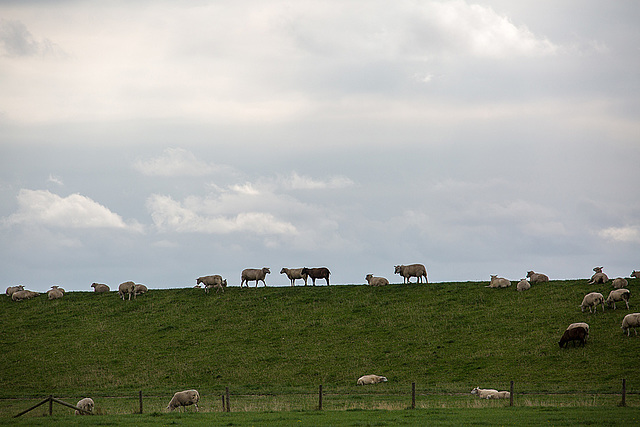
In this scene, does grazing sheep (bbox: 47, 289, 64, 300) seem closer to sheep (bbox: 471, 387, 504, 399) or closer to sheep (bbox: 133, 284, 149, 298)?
sheep (bbox: 133, 284, 149, 298)

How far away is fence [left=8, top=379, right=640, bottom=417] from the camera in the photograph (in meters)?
31.0

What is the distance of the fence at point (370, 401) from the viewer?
30953 mm

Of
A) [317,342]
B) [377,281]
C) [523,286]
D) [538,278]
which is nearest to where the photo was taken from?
[317,342]

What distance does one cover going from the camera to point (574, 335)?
1709 inches

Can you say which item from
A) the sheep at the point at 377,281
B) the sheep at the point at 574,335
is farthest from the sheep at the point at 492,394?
the sheep at the point at 377,281

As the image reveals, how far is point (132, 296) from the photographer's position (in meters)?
69.1

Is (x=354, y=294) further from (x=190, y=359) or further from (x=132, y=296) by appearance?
(x=132, y=296)

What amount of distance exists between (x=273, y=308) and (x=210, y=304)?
6581 mm

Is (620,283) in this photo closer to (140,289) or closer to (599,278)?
(599,278)

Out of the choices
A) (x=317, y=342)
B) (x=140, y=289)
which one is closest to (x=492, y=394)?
(x=317, y=342)

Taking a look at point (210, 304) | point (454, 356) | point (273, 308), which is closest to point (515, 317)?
point (454, 356)

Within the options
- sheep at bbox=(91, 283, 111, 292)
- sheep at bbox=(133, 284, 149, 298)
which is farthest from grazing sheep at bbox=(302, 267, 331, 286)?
sheep at bbox=(91, 283, 111, 292)

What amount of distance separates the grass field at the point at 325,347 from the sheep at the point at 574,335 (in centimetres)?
54

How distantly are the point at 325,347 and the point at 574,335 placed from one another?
1680 centimetres
